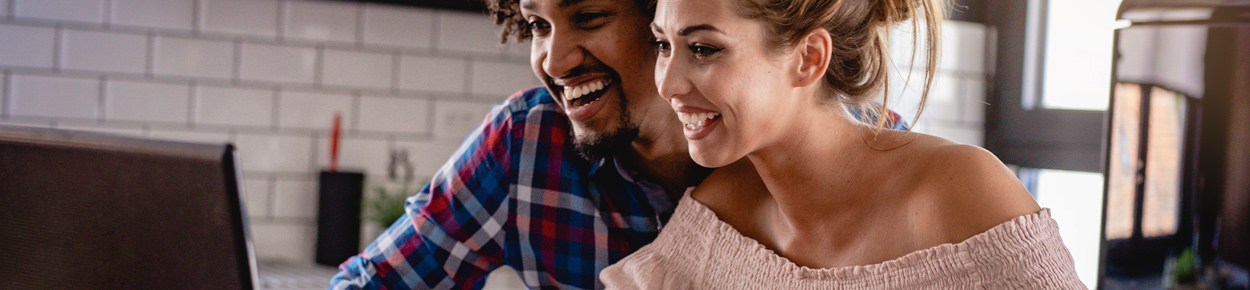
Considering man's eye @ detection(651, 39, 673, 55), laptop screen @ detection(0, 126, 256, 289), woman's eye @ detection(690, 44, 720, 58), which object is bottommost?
laptop screen @ detection(0, 126, 256, 289)

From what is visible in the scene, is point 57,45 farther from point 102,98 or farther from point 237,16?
point 237,16

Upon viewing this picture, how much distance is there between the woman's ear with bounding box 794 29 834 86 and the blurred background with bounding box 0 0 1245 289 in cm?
98

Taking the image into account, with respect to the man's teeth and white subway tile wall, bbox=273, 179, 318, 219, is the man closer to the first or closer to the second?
the man's teeth

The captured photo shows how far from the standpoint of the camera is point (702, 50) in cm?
78

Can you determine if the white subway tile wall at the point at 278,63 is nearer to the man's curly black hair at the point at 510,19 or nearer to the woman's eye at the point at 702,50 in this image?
the man's curly black hair at the point at 510,19

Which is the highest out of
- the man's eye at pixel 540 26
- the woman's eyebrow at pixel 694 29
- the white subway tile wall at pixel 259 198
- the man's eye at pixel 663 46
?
the man's eye at pixel 540 26

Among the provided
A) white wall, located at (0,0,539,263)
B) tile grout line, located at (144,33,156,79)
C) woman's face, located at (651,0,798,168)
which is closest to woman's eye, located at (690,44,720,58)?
woman's face, located at (651,0,798,168)

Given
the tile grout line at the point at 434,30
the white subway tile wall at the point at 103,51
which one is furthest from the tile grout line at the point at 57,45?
the tile grout line at the point at 434,30

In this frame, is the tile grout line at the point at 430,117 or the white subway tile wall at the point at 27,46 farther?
the tile grout line at the point at 430,117

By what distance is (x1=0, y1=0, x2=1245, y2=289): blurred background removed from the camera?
5.59 ft

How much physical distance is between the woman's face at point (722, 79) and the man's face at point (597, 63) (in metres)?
0.16

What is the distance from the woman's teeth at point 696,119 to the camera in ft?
2.59

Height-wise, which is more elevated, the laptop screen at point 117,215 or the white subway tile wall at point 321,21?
the white subway tile wall at point 321,21

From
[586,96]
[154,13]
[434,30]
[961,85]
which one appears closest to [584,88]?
[586,96]
